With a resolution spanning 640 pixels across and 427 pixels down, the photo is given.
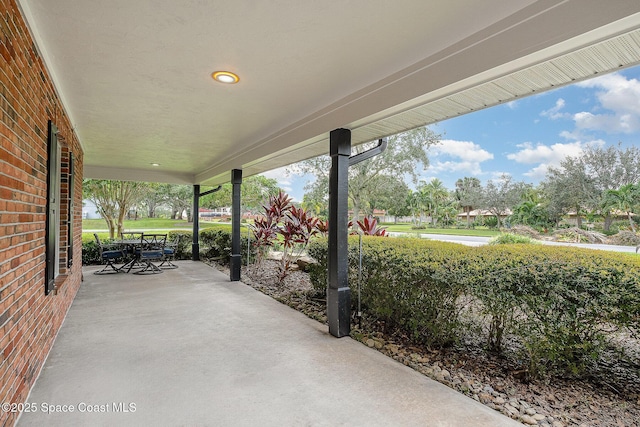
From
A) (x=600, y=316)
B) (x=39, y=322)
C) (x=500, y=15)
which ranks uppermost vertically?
(x=500, y=15)

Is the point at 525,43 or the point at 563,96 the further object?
the point at 563,96

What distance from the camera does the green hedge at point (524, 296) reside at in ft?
6.97

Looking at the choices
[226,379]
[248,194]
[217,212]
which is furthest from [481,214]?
[226,379]

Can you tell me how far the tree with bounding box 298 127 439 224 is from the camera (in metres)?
11.9

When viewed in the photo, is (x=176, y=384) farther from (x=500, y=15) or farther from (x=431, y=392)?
(x=500, y=15)

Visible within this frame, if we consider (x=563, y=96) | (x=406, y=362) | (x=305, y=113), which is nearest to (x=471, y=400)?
(x=406, y=362)

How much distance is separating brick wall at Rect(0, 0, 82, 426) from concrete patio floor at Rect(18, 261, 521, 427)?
1.09 feet

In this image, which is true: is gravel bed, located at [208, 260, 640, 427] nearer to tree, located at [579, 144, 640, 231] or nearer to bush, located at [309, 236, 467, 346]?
bush, located at [309, 236, 467, 346]

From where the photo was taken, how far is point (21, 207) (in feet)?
6.42

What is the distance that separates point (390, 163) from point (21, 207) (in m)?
11.4

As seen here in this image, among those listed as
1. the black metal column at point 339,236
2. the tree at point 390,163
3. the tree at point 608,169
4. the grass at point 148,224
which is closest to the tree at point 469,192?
the tree at point 608,169

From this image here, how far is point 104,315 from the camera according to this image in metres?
4.14

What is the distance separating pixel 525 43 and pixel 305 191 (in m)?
12.3

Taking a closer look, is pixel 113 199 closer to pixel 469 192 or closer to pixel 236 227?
pixel 236 227
